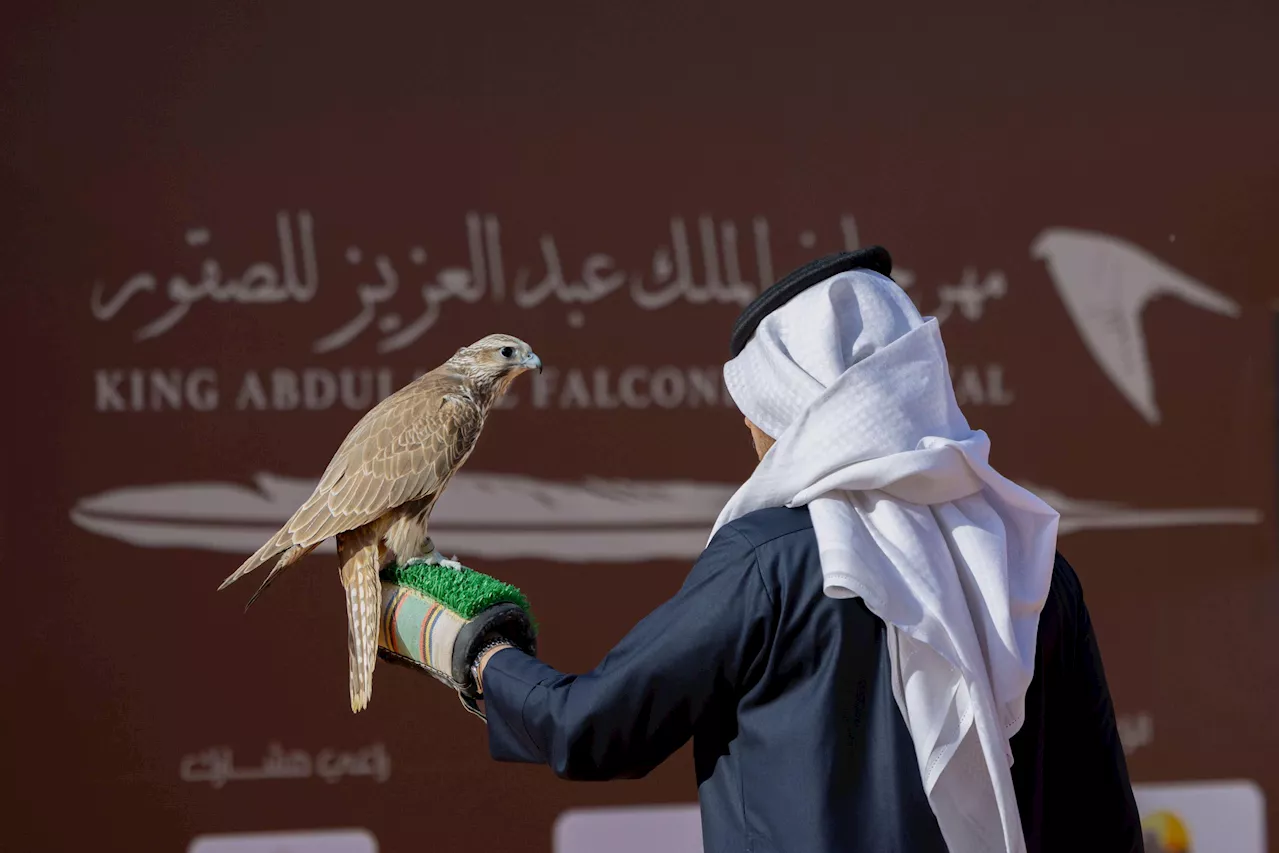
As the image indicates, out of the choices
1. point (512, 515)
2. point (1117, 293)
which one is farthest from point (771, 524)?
point (1117, 293)

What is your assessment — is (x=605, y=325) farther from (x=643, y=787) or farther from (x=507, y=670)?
(x=507, y=670)

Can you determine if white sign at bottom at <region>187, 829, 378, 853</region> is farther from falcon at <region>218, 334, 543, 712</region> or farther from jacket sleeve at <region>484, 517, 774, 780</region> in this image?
jacket sleeve at <region>484, 517, 774, 780</region>

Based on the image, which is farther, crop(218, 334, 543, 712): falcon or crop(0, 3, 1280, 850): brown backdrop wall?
crop(0, 3, 1280, 850): brown backdrop wall

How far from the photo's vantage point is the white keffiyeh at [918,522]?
1173 millimetres

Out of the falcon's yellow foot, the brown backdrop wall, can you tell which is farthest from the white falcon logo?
the falcon's yellow foot

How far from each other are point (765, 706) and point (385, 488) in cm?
57

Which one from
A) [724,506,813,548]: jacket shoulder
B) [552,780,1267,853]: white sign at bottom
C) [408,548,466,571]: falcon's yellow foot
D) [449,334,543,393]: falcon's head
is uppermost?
[449,334,543,393]: falcon's head

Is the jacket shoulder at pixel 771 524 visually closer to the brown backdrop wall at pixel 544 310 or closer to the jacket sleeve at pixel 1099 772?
the jacket sleeve at pixel 1099 772

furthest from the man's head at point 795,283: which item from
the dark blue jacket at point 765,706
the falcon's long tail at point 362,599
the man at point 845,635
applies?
the falcon's long tail at point 362,599

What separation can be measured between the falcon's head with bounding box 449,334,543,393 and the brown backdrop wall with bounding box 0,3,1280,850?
142 cm

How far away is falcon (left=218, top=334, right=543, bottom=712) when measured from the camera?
4.91 ft

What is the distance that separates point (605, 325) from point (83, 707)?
5.13 ft

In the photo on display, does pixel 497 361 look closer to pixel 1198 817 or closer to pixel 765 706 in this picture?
pixel 765 706

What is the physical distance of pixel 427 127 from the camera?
9.92 ft
